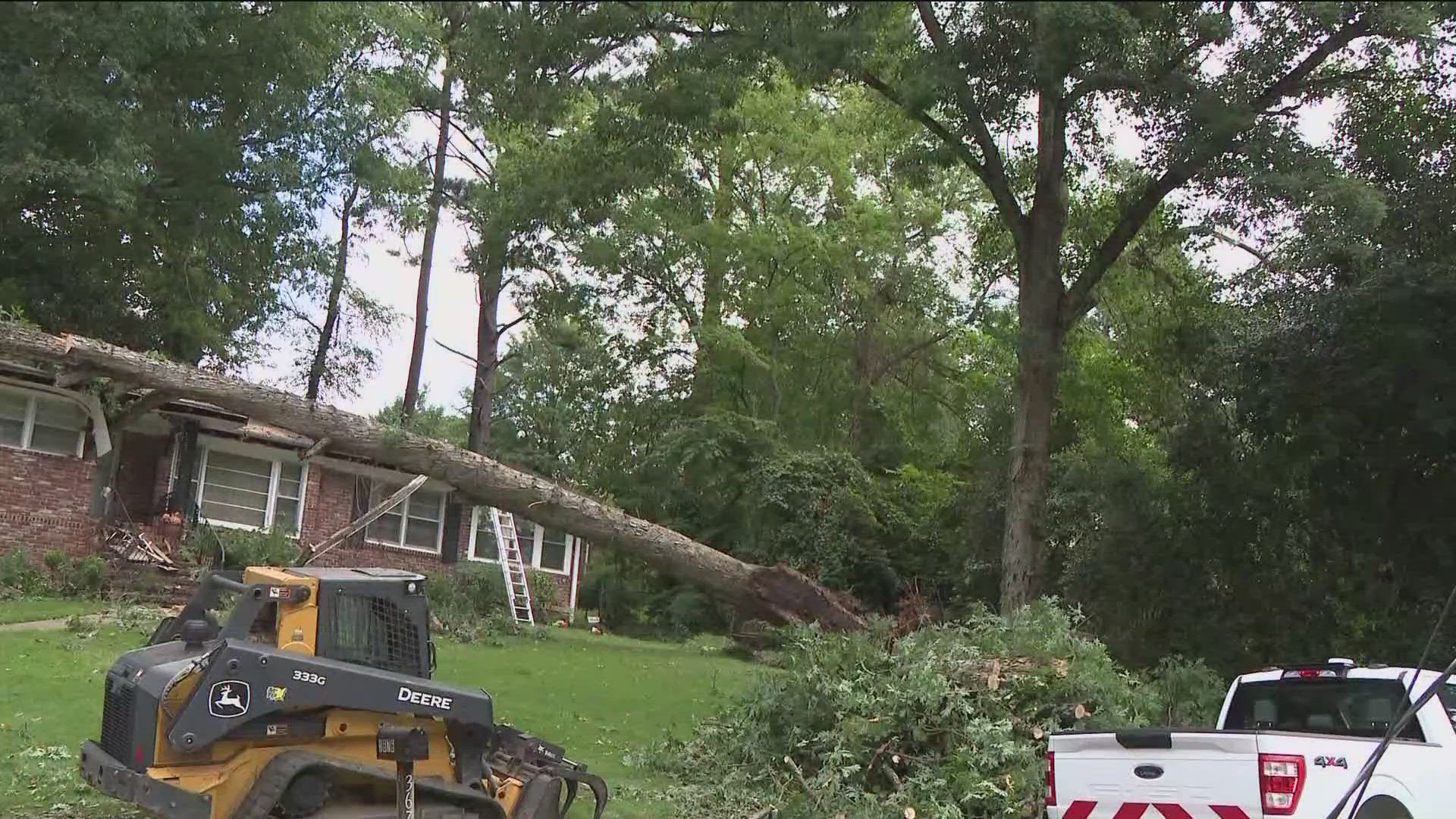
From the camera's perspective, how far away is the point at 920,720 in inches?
357

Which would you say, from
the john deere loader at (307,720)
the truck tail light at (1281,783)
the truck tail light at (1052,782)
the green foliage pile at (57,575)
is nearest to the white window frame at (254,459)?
the green foliage pile at (57,575)

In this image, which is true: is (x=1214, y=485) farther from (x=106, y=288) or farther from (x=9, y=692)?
(x=106, y=288)

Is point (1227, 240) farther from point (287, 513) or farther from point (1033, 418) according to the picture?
point (287, 513)

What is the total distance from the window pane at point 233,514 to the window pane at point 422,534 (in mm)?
3335

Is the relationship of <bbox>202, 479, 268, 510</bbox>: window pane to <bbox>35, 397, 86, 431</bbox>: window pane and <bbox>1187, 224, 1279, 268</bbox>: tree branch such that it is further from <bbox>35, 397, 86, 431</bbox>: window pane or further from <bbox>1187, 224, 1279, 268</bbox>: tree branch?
<bbox>1187, 224, 1279, 268</bbox>: tree branch

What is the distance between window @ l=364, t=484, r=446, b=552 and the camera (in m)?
23.9

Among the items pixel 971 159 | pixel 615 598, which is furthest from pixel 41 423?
pixel 971 159

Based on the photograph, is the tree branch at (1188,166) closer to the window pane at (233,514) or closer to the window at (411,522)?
the window at (411,522)

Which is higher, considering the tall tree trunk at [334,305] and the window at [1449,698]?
the tall tree trunk at [334,305]

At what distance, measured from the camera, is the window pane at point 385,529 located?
77.3 feet

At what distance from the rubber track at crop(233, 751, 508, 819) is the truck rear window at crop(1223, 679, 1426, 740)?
16.9 ft

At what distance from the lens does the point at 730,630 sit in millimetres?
24203

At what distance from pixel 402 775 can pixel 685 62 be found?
24.2 feet

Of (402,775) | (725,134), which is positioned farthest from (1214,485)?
(402,775)
